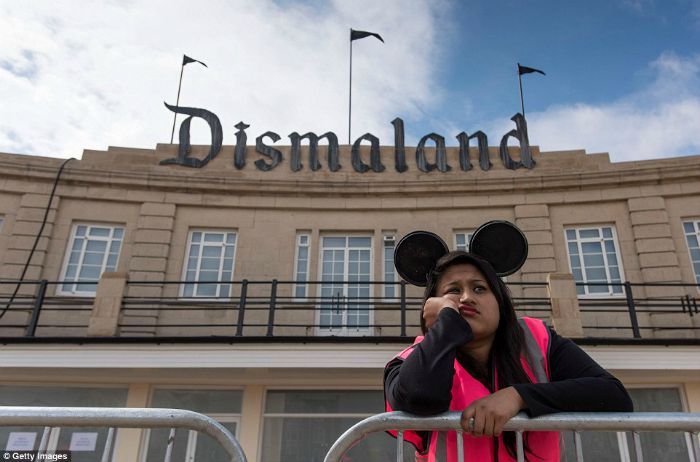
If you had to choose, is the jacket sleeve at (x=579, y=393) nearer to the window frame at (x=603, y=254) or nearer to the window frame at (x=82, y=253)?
the window frame at (x=603, y=254)

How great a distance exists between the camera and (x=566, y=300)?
10602 mm

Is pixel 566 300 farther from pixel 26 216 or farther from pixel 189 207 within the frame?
pixel 26 216

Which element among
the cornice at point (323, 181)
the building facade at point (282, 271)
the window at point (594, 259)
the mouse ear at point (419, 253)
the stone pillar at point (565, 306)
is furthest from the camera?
the cornice at point (323, 181)

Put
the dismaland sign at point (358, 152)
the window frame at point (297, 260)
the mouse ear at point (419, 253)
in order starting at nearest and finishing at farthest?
the mouse ear at point (419, 253) < the window frame at point (297, 260) < the dismaland sign at point (358, 152)

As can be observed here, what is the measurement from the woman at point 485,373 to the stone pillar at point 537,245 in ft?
→ 37.2

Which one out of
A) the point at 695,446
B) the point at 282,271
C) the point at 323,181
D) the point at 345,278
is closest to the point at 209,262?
the point at 282,271

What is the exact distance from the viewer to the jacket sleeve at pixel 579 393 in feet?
6.15

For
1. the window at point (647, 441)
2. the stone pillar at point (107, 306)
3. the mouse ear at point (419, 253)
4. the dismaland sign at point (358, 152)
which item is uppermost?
the dismaland sign at point (358, 152)

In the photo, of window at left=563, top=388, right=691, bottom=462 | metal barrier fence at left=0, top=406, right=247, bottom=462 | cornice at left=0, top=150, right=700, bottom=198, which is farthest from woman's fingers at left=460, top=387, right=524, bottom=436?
cornice at left=0, top=150, right=700, bottom=198

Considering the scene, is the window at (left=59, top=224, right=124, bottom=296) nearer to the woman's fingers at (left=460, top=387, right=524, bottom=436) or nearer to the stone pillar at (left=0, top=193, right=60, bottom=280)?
the stone pillar at (left=0, top=193, right=60, bottom=280)

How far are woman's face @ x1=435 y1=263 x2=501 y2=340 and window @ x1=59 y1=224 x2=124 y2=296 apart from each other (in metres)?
13.1

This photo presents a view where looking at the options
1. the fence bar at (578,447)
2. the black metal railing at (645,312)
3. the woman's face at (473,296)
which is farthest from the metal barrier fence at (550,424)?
the black metal railing at (645,312)

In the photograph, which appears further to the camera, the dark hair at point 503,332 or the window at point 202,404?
the window at point 202,404

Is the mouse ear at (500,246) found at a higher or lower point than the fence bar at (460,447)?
higher
